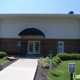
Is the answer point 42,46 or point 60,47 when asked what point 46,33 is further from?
point 60,47

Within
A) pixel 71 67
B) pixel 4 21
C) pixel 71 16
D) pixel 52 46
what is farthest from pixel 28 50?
pixel 71 67

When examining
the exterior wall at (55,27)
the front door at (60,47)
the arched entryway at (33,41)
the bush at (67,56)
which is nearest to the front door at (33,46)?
the arched entryway at (33,41)

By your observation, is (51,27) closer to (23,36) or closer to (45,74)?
(23,36)

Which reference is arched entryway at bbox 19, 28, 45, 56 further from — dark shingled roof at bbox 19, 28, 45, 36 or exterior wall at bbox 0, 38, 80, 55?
exterior wall at bbox 0, 38, 80, 55

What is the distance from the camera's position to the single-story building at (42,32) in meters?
27.0

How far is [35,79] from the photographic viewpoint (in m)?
11.0

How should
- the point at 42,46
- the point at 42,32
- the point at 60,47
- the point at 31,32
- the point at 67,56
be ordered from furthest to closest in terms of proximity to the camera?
1. the point at 42,46
2. the point at 60,47
3. the point at 42,32
4. the point at 31,32
5. the point at 67,56

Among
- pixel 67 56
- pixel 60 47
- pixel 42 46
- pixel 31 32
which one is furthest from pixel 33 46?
pixel 67 56

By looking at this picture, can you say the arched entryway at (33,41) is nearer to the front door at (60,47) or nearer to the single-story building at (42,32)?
the single-story building at (42,32)

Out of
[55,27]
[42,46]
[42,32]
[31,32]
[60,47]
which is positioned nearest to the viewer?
[31,32]

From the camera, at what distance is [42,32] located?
26.3 m

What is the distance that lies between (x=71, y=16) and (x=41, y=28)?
Answer: 5.01 m

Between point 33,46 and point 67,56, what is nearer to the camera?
point 67,56

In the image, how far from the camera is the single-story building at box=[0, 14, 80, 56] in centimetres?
2698
